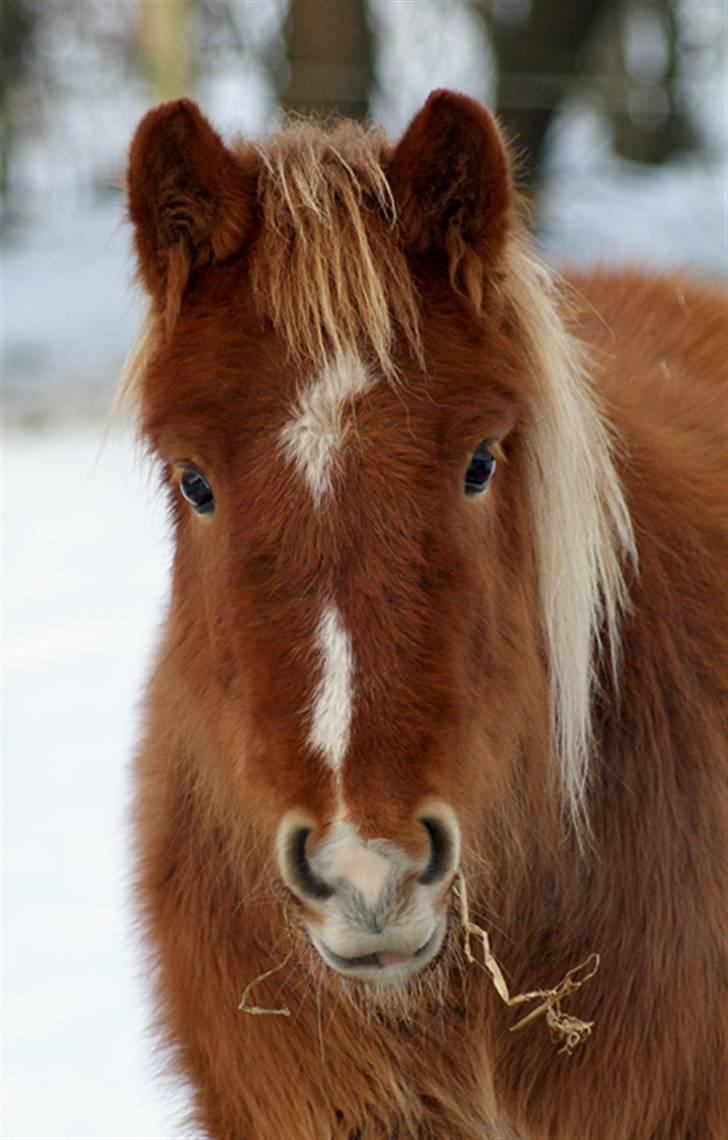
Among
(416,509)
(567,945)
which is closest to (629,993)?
(567,945)

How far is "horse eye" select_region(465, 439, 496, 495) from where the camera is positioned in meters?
2.31

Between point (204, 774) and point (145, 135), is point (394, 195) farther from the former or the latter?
point (204, 774)

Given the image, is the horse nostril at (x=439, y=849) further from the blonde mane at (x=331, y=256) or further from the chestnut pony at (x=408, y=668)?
the blonde mane at (x=331, y=256)

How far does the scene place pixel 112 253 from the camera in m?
10.9

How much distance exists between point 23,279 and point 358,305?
908 cm

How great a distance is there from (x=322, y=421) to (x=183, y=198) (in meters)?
0.45

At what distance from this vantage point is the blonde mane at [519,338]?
226 cm

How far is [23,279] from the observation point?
35.8 feet

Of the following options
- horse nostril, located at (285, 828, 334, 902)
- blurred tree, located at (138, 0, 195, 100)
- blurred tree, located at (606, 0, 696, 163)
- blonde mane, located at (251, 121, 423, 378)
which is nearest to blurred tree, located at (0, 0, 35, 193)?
blurred tree, located at (138, 0, 195, 100)

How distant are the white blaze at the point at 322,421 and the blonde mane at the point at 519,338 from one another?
0.03 metres

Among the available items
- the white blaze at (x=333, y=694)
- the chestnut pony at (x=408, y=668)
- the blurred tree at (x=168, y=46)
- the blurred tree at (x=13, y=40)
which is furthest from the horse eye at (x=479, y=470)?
the blurred tree at (x=13, y=40)

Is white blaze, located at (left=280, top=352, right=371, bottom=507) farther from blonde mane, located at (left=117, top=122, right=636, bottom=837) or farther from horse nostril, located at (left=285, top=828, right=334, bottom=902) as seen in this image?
horse nostril, located at (left=285, top=828, right=334, bottom=902)

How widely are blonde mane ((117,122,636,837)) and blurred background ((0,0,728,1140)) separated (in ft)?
0.96

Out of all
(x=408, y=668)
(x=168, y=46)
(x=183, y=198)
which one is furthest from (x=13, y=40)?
(x=408, y=668)
